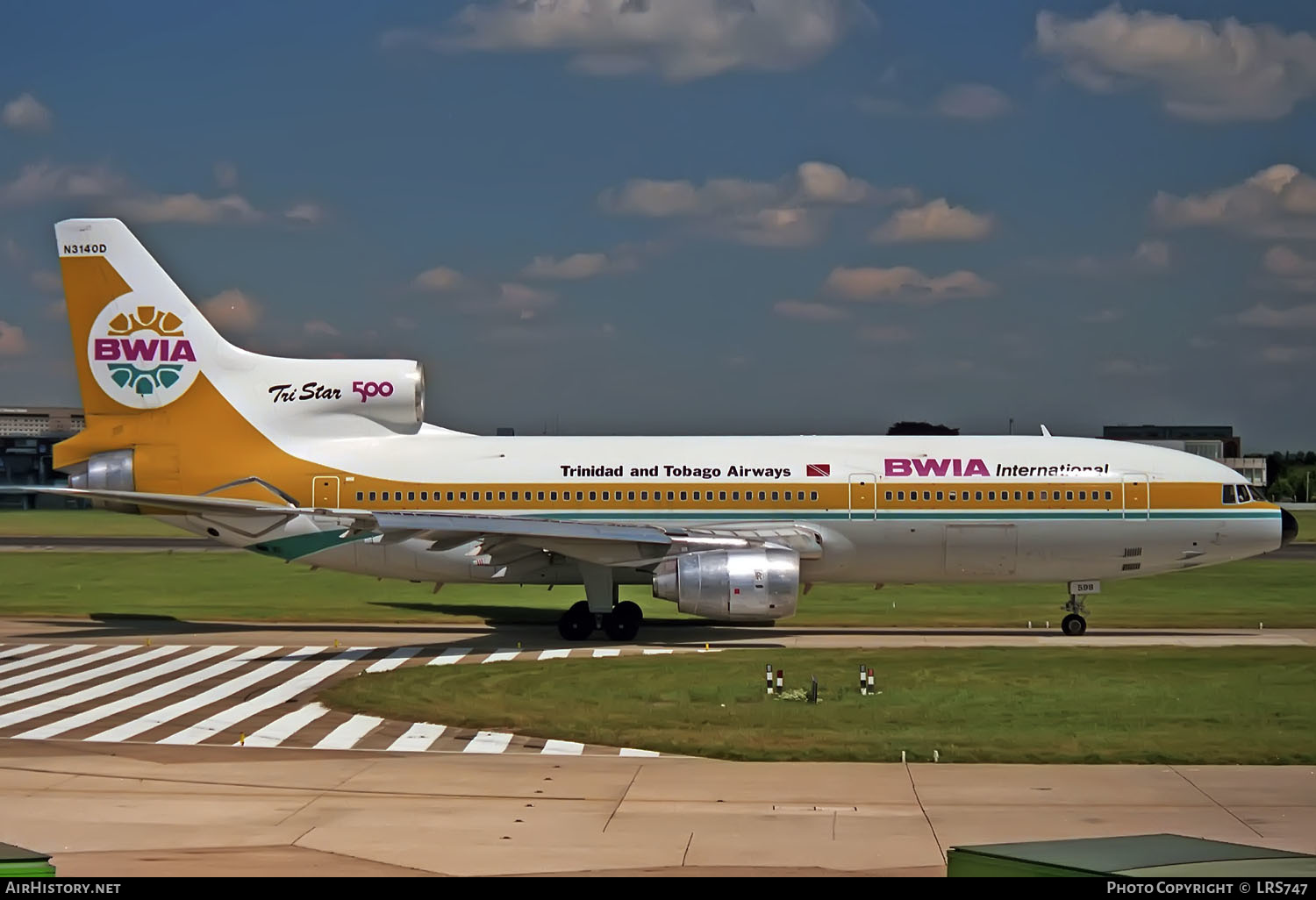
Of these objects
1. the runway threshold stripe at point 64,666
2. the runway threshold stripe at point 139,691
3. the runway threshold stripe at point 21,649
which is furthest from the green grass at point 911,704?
the runway threshold stripe at point 21,649

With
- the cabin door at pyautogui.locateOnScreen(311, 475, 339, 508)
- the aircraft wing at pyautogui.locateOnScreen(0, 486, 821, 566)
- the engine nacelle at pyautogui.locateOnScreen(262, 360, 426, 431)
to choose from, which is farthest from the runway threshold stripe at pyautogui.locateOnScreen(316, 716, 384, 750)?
the engine nacelle at pyautogui.locateOnScreen(262, 360, 426, 431)

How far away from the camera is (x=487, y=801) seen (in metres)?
19.2

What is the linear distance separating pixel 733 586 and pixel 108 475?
16.8 metres

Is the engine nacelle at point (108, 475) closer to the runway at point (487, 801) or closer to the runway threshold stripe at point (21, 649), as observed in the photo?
the runway threshold stripe at point (21, 649)

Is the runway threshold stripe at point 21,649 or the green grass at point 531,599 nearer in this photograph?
the runway threshold stripe at point 21,649

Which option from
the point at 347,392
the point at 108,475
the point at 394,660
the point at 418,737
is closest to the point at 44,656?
the point at 108,475

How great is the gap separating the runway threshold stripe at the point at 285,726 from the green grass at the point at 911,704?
736mm

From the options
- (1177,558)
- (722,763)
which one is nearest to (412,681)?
(722,763)

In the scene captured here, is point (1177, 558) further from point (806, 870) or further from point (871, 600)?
point (806, 870)

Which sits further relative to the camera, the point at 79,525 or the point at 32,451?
the point at 32,451

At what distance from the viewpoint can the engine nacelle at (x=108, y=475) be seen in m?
39.7

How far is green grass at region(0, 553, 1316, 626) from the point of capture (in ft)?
145

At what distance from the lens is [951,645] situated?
36.5 meters

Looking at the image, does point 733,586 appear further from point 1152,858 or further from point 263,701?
point 1152,858
